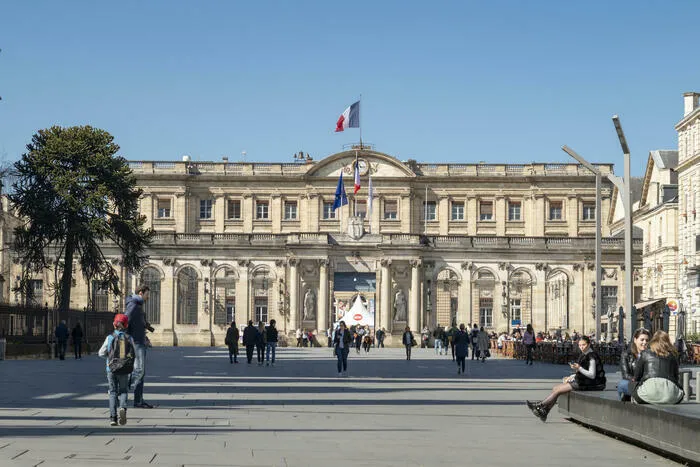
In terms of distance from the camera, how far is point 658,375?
54.1ft

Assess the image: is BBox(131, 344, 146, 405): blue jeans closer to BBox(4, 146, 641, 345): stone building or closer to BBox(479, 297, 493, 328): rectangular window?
BBox(4, 146, 641, 345): stone building

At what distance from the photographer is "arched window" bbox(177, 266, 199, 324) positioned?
3376 inches

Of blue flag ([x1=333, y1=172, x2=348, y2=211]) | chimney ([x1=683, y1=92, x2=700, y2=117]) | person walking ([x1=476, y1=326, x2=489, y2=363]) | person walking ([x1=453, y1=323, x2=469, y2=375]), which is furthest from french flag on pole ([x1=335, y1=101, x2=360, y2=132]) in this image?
person walking ([x1=453, y1=323, x2=469, y2=375])

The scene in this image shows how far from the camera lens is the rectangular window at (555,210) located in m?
101

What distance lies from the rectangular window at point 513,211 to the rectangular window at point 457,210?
3833 mm

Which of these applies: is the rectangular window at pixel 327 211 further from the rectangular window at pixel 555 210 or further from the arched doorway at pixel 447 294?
the rectangular window at pixel 555 210

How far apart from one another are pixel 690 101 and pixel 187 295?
36416 millimetres

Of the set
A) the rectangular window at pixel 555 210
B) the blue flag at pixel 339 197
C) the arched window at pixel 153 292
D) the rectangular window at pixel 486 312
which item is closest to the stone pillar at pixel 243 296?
the arched window at pixel 153 292

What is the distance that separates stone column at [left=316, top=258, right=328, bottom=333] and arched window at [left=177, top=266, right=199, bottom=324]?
8568 millimetres

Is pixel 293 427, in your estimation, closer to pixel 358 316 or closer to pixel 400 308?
pixel 358 316

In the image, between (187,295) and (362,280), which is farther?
(187,295)

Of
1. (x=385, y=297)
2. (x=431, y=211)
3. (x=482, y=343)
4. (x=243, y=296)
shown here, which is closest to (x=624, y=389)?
(x=482, y=343)

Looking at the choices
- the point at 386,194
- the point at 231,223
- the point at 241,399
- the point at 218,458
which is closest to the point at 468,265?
the point at 386,194

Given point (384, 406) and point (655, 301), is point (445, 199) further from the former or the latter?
point (384, 406)
